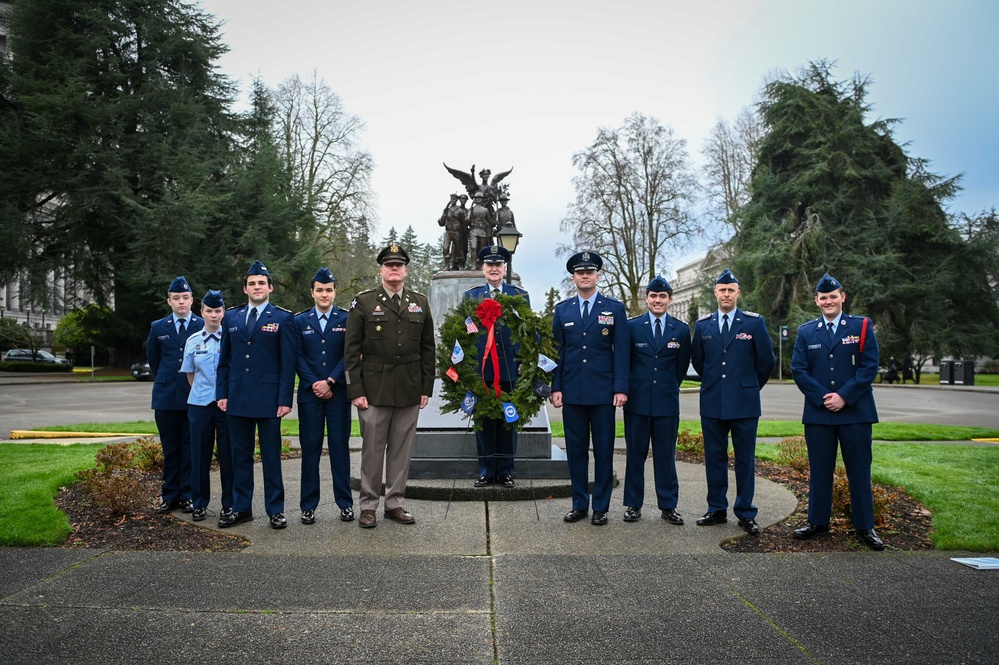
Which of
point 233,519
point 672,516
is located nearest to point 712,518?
point 672,516

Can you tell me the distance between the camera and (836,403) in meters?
5.63

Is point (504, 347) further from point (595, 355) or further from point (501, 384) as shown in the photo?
point (595, 355)

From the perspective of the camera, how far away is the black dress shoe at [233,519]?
6039 mm

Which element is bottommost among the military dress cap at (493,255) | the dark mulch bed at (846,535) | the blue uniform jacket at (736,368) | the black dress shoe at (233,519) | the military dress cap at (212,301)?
the dark mulch bed at (846,535)

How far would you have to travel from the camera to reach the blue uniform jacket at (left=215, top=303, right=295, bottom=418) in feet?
20.2

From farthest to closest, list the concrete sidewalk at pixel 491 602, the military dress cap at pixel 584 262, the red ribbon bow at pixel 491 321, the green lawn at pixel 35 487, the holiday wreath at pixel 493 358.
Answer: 1. the red ribbon bow at pixel 491 321
2. the holiday wreath at pixel 493 358
3. the military dress cap at pixel 584 262
4. the green lawn at pixel 35 487
5. the concrete sidewalk at pixel 491 602

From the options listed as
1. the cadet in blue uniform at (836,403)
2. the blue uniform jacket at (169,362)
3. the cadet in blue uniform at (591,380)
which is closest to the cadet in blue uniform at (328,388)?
the blue uniform jacket at (169,362)

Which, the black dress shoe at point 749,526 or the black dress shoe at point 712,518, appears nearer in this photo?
the black dress shoe at point 749,526

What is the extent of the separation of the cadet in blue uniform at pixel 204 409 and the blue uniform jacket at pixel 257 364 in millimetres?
173

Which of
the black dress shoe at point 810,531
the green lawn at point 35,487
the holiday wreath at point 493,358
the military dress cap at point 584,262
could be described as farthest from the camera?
the holiday wreath at point 493,358

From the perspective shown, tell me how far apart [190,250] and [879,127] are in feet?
126

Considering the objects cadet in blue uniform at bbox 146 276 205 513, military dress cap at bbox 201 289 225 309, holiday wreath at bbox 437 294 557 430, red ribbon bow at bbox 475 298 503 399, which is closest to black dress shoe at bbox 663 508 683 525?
holiday wreath at bbox 437 294 557 430

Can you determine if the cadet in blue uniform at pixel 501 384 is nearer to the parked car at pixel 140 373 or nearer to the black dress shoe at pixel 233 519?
the black dress shoe at pixel 233 519

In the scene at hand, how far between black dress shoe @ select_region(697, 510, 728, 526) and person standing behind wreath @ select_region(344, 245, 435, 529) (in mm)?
2560
